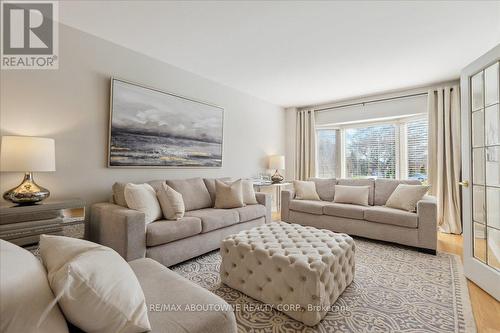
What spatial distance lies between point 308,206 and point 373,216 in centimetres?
98

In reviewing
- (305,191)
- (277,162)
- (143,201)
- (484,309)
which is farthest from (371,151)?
(143,201)

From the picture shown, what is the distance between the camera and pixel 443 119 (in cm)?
388

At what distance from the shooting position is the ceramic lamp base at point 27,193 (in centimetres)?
200

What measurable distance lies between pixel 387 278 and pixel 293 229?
3.26 ft

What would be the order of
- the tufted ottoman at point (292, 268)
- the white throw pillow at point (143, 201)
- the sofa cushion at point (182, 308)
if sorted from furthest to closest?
the white throw pillow at point (143, 201), the tufted ottoman at point (292, 268), the sofa cushion at point (182, 308)

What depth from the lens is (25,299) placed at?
2.10 feet

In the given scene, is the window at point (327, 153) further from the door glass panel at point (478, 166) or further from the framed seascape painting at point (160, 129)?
the door glass panel at point (478, 166)

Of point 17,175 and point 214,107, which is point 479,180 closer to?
point 214,107

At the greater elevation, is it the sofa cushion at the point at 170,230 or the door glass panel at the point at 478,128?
the door glass panel at the point at 478,128

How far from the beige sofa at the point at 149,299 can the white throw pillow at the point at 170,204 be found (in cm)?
107

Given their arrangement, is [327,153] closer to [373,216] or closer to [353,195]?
[353,195]

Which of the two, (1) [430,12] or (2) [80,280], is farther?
(1) [430,12]

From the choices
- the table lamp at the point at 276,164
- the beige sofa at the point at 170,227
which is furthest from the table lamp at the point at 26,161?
the table lamp at the point at 276,164

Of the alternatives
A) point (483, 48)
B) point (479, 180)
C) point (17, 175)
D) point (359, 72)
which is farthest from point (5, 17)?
point (483, 48)
